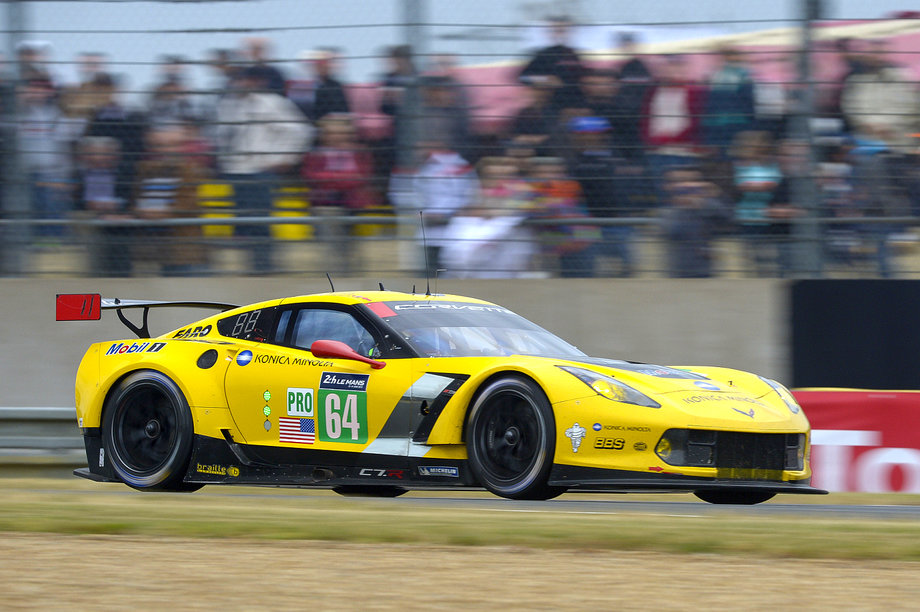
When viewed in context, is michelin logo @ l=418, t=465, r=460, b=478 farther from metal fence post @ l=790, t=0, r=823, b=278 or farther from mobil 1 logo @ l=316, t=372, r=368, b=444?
metal fence post @ l=790, t=0, r=823, b=278

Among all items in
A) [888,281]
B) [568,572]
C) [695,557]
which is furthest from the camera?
[888,281]

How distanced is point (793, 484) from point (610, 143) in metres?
3.61

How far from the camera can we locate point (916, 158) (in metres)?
9.44

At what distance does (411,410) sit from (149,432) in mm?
1813

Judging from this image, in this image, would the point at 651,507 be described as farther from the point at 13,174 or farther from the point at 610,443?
the point at 13,174

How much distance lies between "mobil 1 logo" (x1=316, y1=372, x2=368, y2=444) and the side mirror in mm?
83

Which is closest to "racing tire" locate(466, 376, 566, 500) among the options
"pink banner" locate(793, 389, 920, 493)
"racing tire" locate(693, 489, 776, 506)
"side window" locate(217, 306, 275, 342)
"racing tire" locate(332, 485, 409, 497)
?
"racing tire" locate(693, 489, 776, 506)

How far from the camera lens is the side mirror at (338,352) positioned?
7.03 meters

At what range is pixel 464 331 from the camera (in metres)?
7.34

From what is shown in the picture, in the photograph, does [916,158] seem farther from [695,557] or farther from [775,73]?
[695,557]


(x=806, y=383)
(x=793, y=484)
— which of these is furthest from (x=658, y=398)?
(x=806, y=383)

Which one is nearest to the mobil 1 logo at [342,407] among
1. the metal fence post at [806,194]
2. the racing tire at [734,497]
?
the racing tire at [734,497]

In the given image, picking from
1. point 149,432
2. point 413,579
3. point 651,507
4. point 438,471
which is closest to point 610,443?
point 651,507

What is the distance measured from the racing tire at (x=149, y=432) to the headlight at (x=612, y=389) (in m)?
2.37
